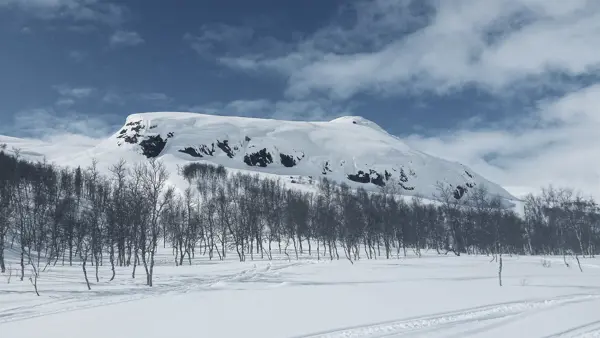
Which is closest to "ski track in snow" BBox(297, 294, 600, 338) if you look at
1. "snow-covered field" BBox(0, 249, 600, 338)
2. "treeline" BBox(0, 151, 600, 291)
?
"snow-covered field" BBox(0, 249, 600, 338)

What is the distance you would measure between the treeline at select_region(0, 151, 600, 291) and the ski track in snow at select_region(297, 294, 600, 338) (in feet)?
102

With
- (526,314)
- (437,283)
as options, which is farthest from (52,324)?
(437,283)

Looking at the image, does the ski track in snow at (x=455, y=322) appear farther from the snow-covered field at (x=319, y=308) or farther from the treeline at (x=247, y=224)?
the treeline at (x=247, y=224)

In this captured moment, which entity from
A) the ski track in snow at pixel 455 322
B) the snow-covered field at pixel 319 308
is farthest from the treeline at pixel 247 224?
the ski track in snow at pixel 455 322

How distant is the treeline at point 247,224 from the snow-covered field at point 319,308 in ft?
58.4

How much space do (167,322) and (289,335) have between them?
5560mm

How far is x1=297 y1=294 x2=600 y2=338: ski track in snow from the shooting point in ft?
45.8

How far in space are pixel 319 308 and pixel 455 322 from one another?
5.94 metres

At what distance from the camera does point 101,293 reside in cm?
2689

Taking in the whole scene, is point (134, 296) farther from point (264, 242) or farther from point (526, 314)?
point (264, 242)

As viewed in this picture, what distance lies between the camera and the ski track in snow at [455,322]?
550 inches

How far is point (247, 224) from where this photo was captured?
71.2 m

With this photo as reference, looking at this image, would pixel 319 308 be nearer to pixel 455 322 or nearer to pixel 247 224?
pixel 455 322

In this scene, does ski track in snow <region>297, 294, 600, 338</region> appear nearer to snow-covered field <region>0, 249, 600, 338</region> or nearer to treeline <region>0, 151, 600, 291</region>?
snow-covered field <region>0, 249, 600, 338</region>
